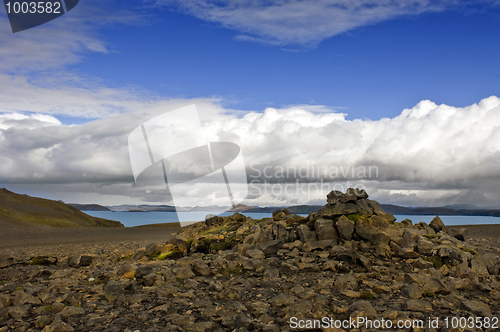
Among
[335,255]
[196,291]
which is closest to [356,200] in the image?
[335,255]

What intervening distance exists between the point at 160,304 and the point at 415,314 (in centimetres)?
623

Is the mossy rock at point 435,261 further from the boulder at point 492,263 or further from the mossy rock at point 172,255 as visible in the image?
the mossy rock at point 172,255

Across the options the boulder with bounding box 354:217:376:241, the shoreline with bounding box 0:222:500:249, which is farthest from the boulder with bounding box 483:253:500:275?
the shoreline with bounding box 0:222:500:249

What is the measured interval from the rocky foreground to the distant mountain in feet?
146

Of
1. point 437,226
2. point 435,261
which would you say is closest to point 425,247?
point 435,261

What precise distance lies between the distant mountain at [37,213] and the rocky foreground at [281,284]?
44.4 meters

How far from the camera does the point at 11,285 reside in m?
10.5

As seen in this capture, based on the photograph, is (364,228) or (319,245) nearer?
(319,245)

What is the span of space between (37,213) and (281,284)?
6280 centimetres

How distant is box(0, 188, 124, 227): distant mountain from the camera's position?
5238 cm

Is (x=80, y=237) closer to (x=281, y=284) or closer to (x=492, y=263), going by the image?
(x=281, y=284)

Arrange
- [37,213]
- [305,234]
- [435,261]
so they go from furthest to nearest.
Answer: [37,213] < [305,234] < [435,261]

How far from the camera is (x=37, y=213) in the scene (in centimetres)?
5956

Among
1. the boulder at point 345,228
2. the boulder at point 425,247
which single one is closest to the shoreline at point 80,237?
the boulder at point 425,247
